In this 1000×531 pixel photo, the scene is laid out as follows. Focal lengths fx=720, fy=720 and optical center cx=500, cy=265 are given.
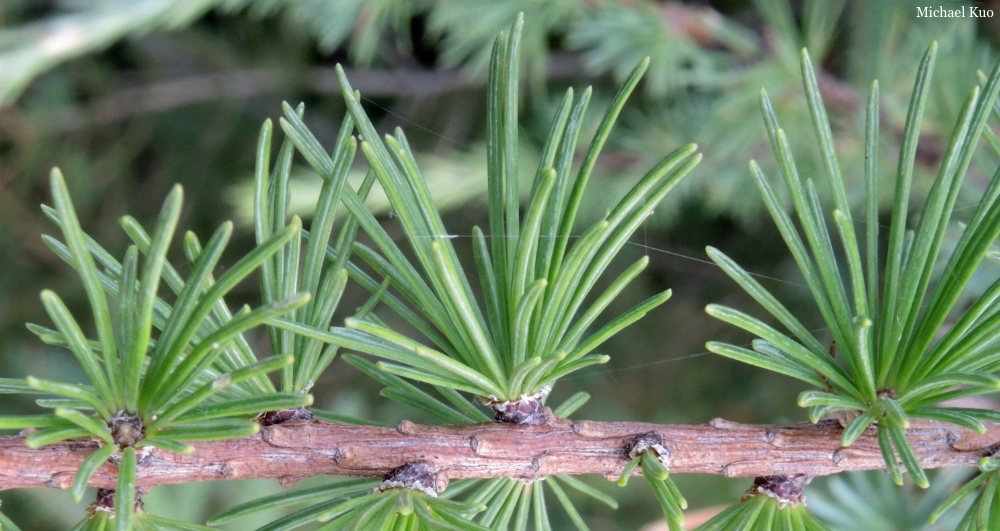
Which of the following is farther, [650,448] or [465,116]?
[465,116]

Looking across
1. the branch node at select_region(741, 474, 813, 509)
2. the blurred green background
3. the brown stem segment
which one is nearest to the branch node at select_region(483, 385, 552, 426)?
the brown stem segment

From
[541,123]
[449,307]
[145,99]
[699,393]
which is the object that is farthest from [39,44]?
[699,393]

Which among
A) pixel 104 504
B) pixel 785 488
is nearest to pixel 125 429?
pixel 104 504

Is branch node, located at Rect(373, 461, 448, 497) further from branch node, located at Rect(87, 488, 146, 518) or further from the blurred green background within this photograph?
the blurred green background

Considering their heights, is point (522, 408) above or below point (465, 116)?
below

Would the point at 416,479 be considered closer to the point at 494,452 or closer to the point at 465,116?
the point at 494,452
